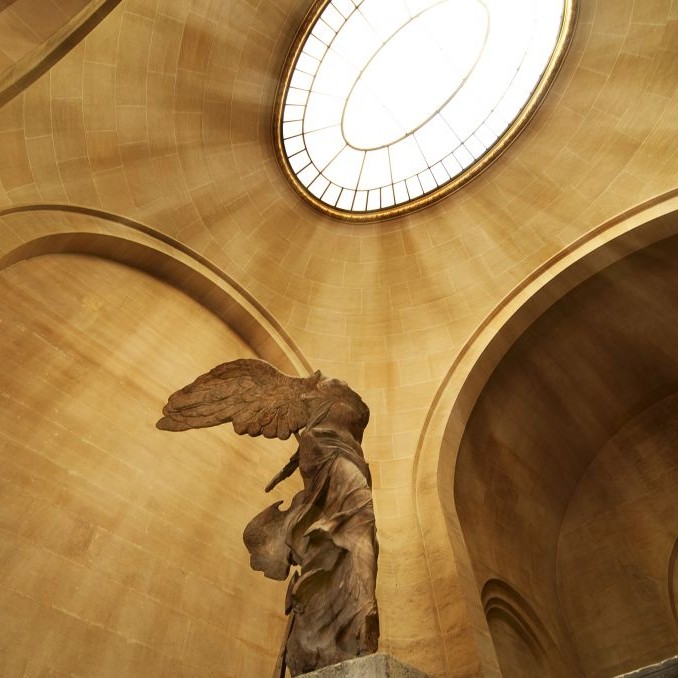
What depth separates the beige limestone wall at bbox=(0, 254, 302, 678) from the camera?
502cm

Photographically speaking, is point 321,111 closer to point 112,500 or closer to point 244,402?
point 244,402

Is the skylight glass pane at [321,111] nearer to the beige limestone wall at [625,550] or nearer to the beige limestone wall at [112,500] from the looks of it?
the beige limestone wall at [112,500]

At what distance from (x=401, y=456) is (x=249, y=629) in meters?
3.09

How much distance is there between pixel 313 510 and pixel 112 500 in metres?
3.01

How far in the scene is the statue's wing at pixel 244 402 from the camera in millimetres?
4711

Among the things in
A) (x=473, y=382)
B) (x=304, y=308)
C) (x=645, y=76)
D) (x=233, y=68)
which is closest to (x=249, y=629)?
(x=473, y=382)

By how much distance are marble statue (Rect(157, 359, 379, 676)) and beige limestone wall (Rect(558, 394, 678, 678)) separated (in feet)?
20.3

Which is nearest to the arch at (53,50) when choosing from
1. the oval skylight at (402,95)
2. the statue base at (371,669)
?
the oval skylight at (402,95)

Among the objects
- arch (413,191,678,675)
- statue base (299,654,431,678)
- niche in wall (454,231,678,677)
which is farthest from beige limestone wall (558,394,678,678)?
statue base (299,654,431,678)

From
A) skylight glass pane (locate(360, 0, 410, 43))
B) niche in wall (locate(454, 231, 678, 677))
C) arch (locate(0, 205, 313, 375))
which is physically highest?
skylight glass pane (locate(360, 0, 410, 43))

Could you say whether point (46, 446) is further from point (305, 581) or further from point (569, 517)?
point (569, 517)

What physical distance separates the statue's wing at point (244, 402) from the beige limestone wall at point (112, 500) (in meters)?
1.82

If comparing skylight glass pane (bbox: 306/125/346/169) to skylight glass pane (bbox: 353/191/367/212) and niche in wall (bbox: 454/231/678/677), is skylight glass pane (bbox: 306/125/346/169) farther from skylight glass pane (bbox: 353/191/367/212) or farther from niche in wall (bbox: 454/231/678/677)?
niche in wall (bbox: 454/231/678/677)

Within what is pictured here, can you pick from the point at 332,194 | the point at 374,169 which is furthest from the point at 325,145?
the point at 374,169
